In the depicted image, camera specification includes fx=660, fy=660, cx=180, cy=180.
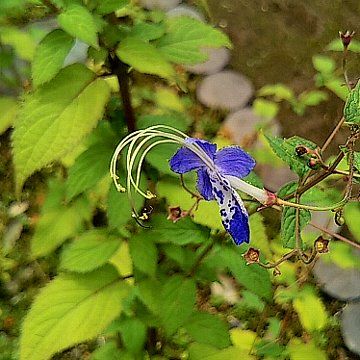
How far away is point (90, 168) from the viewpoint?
84 cm

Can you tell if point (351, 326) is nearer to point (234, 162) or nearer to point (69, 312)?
point (69, 312)

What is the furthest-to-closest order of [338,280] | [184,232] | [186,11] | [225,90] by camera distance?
[186,11]
[225,90]
[338,280]
[184,232]

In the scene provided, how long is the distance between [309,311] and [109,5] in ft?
2.13

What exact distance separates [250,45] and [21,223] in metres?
0.89

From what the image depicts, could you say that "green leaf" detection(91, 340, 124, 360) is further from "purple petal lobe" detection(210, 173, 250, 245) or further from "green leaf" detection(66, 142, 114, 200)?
"purple petal lobe" detection(210, 173, 250, 245)

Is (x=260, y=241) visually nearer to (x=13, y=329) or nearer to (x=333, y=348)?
(x=333, y=348)

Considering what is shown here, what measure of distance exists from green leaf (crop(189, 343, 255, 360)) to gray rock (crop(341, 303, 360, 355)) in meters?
0.52

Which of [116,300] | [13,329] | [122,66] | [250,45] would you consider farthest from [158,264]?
[250,45]

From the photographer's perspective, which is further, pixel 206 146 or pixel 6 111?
pixel 6 111

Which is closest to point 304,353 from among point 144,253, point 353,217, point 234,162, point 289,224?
point 353,217

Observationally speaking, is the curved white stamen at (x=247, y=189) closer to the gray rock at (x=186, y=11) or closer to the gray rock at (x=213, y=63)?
the gray rock at (x=213, y=63)

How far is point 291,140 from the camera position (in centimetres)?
62

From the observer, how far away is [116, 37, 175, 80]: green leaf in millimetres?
740

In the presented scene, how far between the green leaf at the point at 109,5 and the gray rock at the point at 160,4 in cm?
140
